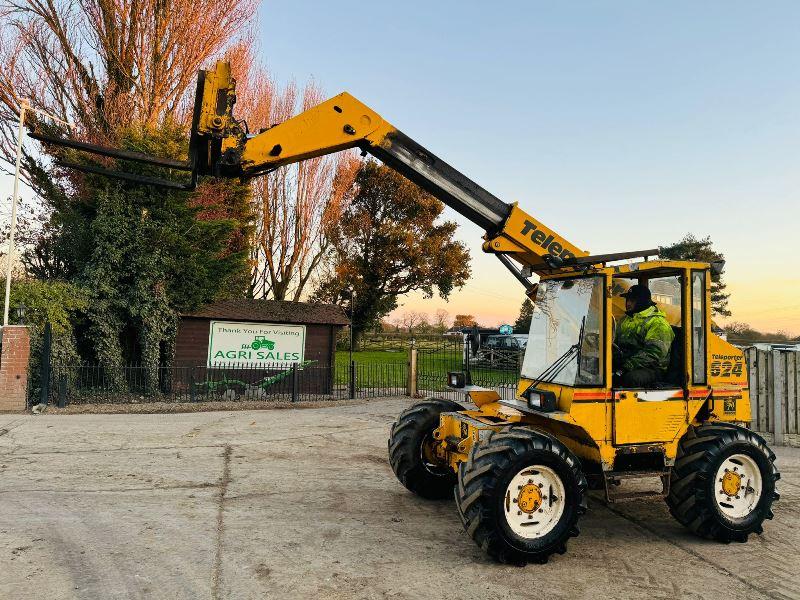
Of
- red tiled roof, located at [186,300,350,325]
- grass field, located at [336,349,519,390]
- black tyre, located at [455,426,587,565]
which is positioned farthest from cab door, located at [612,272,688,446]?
red tiled roof, located at [186,300,350,325]

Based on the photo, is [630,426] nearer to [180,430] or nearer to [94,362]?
[180,430]

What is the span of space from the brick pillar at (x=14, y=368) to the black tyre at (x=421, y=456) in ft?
33.4

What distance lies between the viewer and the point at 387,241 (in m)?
31.1

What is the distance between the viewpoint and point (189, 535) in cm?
512

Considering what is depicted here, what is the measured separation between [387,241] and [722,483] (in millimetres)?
26487

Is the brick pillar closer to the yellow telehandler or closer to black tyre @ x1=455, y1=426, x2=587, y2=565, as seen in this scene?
the yellow telehandler

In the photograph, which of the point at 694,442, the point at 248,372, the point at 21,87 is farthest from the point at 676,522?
the point at 21,87

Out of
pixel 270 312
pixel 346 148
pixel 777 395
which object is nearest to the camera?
pixel 346 148

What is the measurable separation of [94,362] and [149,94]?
9006mm

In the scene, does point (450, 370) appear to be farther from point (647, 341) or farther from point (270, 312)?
point (647, 341)

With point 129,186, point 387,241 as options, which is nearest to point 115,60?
point 129,186

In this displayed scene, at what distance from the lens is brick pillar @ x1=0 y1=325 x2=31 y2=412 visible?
12.3 metres

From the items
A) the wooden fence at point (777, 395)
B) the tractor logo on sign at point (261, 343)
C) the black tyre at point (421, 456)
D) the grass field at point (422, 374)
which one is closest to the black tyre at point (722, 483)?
the black tyre at point (421, 456)

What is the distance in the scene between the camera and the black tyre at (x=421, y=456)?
6285 millimetres
